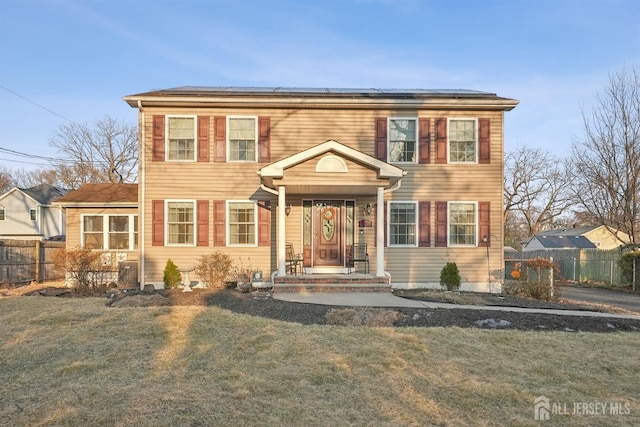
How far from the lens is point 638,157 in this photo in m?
17.6

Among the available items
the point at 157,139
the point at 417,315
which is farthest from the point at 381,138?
the point at 417,315

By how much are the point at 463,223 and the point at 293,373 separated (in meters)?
9.88

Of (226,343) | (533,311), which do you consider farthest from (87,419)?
(533,311)

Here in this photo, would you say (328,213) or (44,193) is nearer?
(328,213)

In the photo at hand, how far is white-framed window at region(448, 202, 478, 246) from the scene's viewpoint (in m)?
13.4

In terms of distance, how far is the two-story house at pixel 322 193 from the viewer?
13047 millimetres

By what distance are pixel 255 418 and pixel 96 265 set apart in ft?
32.9

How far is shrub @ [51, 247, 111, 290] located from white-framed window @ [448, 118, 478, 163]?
1041cm

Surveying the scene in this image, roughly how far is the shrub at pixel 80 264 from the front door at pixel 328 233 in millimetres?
5924

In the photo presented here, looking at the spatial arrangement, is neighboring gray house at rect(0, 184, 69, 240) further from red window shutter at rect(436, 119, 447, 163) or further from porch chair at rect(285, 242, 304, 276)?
red window shutter at rect(436, 119, 447, 163)

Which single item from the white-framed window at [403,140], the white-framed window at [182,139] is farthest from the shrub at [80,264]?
the white-framed window at [403,140]

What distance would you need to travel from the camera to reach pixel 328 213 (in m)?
13.3

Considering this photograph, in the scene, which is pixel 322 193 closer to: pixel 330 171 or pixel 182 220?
pixel 330 171

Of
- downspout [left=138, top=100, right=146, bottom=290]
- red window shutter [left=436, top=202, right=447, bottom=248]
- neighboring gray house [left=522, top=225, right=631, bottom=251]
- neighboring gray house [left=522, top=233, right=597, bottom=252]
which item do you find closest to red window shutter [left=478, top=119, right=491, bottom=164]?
red window shutter [left=436, top=202, right=447, bottom=248]
